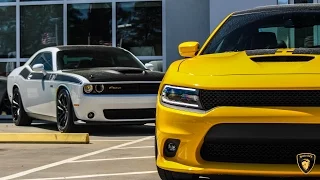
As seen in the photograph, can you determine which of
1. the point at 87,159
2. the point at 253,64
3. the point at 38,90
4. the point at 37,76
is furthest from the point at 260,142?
the point at 37,76

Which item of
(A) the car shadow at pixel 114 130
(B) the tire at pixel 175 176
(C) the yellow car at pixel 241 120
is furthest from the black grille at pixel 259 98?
(A) the car shadow at pixel 114 130

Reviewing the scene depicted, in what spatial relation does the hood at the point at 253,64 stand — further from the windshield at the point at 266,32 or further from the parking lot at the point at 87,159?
the parking lot at the point at 87,159

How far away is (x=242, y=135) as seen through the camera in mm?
3787

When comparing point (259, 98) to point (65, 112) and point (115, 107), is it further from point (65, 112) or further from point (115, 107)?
point (65, 112)

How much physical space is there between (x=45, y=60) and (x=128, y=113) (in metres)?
2.29

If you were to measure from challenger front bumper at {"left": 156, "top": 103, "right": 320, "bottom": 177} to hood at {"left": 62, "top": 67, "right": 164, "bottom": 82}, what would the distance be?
4.76 m

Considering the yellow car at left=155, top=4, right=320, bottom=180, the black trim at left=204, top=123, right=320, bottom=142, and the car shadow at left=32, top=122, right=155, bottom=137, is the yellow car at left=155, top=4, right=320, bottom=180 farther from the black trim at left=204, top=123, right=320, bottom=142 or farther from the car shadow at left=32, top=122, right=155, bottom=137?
the car shadow at left=32, top=122, right=155, bottom=137

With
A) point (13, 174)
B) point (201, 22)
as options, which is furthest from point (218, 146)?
point (201, 22)

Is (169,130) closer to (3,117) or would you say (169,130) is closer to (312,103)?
(312,103)

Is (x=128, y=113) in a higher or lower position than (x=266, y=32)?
lower

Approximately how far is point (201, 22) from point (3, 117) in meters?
5.01

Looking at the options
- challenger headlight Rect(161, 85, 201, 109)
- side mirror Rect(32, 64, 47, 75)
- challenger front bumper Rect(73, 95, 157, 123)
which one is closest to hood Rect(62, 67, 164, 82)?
challenger front bumper Rect(73, 95, 157, 123)

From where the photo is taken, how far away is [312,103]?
378cm

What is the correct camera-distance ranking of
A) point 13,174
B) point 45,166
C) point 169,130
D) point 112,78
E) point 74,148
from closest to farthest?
point 169,130 → point 13,174 → point 45,166 → point 74,148 → point 112,78
